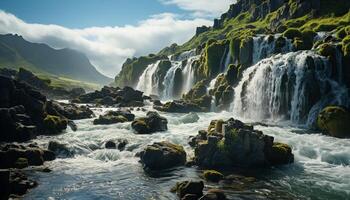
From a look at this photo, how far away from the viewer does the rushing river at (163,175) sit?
34.3 m

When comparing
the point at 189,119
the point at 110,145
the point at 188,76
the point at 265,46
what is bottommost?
the point at 110,145

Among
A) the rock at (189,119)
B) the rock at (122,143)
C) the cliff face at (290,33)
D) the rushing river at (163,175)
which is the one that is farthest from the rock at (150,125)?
the cliff face at (290,33)

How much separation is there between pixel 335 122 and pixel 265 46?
4348cm

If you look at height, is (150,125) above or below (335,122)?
below

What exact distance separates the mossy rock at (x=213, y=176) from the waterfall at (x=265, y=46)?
60.3 metres

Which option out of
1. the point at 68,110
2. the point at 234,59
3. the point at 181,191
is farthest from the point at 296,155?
the point at 234,59

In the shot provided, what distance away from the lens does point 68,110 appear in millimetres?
87438

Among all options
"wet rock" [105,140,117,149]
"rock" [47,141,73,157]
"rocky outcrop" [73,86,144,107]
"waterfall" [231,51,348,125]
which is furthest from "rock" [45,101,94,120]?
"waterfall" [231,51,348,125]

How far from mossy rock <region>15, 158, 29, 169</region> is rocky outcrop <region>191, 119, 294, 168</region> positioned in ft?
65.3

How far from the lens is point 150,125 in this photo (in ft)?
218

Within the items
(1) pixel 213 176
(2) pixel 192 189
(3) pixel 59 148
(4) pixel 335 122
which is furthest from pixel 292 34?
(2) pixel 192 189

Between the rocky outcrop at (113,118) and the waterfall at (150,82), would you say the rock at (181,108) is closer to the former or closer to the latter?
the rocky outcrop at (113,118)

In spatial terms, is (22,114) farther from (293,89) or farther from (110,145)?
(293,89)

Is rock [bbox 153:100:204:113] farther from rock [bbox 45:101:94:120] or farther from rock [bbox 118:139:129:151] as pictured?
rock [bbox 118:139:129:151]
